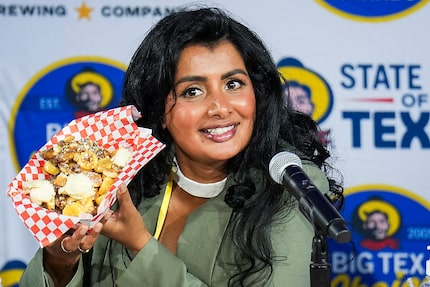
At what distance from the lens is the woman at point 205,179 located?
1.77 meters

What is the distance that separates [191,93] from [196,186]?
0.26 metres

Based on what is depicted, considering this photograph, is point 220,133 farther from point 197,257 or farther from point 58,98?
point 58,98

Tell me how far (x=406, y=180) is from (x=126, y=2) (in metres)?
1.07

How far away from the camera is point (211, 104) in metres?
1.82

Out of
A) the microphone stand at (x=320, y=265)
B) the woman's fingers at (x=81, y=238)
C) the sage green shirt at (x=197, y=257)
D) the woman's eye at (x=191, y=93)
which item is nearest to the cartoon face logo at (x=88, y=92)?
the sage green shirt at (x=197, y=257)

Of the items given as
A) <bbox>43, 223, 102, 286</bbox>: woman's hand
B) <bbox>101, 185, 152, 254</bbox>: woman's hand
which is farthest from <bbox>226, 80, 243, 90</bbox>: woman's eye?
<bbox>43, 223, 102, 286</bbox>: woman's hand

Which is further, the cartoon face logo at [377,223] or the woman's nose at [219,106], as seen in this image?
the cartoon face logo at [377,223]

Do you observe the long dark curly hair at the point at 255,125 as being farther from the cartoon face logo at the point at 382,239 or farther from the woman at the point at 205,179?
the cartoon face logo at the point at 382,239

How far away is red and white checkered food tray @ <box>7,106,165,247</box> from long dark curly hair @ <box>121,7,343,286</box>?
14cm

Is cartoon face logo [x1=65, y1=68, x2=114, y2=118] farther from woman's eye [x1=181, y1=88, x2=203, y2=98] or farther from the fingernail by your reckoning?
the fingernail

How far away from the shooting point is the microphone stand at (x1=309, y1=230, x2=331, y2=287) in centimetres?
124

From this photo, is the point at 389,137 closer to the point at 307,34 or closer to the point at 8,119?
the point at 307,34

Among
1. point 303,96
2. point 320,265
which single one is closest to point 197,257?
point 320,265

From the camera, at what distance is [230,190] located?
193 centimetres
